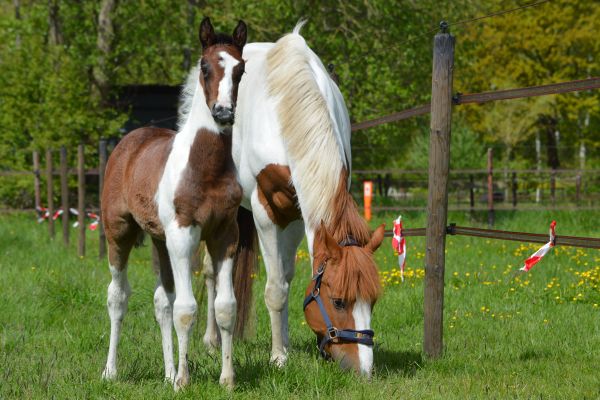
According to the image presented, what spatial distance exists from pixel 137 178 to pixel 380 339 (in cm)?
244

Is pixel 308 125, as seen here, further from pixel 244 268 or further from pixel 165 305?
pixel 244 268

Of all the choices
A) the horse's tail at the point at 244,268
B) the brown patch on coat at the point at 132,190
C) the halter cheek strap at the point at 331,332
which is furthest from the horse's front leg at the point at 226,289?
the horse's tail at the point at 244,268

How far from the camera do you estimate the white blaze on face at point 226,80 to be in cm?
438

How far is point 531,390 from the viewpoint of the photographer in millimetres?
4664

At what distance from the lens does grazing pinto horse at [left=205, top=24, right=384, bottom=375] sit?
4.77 m

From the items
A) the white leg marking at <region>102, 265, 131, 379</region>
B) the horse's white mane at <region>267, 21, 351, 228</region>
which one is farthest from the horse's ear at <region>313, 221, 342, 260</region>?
the white leg marking at <region>102, 265, 131, 379</region>

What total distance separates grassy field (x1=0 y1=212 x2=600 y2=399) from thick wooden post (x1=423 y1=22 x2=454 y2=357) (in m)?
0.28

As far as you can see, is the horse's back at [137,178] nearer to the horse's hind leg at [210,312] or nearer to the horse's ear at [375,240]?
the horse's ear at [375,240]

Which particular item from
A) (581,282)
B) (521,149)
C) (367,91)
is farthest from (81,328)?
(521,149)

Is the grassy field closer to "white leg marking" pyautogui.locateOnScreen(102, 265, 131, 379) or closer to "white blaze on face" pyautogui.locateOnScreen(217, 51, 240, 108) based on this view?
"white leg marking" pyautogui.locateOnScreen(102, 265, 131, 379)

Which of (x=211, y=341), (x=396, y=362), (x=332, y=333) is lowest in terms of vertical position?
(x=211, y=341)

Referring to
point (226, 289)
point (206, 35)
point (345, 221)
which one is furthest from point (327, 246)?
point (206, 35)

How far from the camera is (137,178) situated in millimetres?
5090

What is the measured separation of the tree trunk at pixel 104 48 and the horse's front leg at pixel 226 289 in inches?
669
